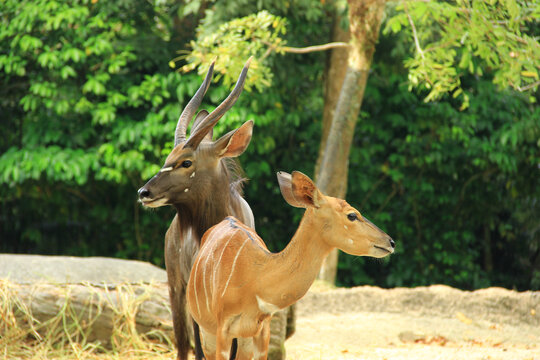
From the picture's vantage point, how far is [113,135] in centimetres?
769

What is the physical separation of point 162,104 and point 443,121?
3737 mm

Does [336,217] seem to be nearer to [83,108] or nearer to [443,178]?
[83,108]

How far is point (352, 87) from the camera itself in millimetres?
6598

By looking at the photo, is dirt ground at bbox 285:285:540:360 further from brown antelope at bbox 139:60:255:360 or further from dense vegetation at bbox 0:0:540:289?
dense vegetation at bbox 0:0:540:289

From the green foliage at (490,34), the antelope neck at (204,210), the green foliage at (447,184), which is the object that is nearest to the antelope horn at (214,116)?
the antelope neck at (204,210)

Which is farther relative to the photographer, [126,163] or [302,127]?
[302,127]

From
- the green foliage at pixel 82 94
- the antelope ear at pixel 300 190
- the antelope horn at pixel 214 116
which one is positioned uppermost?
the antelope horn at pixel 214 116

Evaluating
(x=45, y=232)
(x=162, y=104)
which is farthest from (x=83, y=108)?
(x=45, y=232)

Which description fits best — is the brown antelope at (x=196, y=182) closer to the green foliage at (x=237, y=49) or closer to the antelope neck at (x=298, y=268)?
the antelope neck at (x=298, y=268)

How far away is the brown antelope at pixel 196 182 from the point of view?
8.89 feet

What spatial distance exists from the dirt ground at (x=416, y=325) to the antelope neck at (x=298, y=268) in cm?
230

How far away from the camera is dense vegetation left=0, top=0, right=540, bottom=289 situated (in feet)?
24.5

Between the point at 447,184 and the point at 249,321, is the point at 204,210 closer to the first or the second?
the point at 249,321

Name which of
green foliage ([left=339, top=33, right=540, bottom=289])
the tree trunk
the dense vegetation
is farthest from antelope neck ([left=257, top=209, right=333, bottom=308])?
green foliage ([left=339, top=33, right=540, bottom=289])
